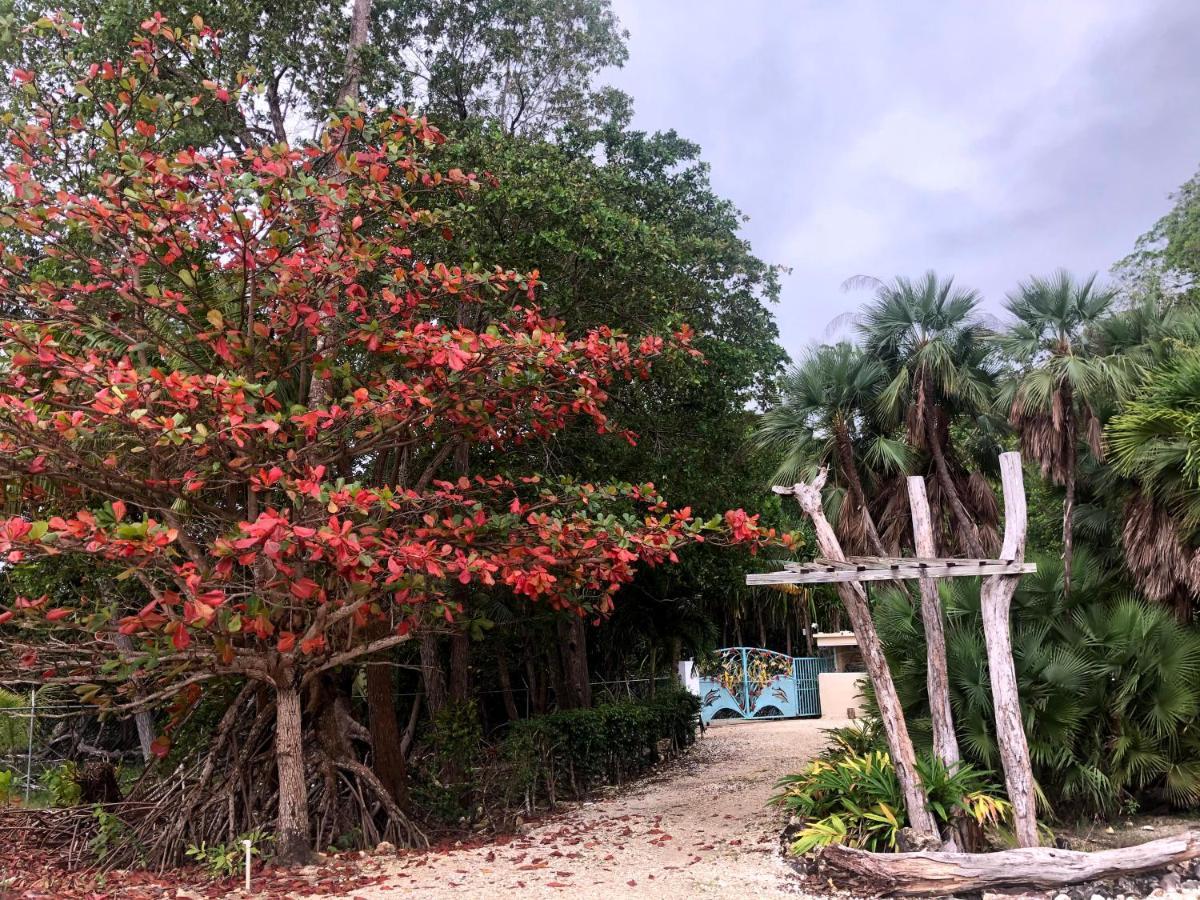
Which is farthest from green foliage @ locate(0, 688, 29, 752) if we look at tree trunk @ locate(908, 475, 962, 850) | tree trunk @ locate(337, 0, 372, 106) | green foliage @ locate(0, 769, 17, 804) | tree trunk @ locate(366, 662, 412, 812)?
tree trunk @ locate(908, 475, 962, 850)

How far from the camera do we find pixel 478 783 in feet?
31.8

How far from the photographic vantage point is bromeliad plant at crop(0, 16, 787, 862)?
559 centimetres

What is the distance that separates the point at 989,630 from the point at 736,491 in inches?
183

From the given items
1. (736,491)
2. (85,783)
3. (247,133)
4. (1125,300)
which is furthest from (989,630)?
(1125,300)

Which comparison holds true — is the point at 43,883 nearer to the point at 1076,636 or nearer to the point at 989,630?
the point at 989,630

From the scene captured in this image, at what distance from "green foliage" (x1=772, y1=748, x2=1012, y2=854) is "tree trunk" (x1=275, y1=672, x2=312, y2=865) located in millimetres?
3923

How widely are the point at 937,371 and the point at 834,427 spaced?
1.51 meters

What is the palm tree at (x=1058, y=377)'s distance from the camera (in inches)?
404

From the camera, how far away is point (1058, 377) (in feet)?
34.3

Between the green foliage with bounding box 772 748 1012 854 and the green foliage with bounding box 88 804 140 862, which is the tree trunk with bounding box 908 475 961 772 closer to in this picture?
the green foliage with bounding box 772 748 1012 854

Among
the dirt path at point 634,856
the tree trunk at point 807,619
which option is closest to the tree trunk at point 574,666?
the dirt path at point 634,856

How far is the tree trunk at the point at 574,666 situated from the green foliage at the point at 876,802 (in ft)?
21.9

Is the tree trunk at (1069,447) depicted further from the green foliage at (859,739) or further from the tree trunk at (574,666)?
the tree trunk at (574,666)

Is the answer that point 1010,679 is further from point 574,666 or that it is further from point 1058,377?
point 574,666
